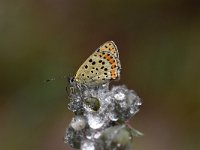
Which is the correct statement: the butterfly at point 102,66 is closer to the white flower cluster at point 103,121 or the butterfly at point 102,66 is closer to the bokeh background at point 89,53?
the white flower cluster at point 103,121

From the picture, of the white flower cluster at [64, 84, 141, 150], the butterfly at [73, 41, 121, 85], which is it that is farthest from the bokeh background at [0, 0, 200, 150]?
the white flower cluster at [64, 84, 141, 150]

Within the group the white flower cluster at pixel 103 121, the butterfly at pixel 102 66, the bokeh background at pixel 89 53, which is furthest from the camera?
the bokeh background at pixel 89 53

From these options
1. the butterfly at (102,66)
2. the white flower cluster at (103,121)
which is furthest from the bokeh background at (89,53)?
the white flower cluster at (103,121)

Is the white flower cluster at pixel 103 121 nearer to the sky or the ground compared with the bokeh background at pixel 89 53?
nearer to the sky

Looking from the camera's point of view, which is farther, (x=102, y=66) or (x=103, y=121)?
(x=102, y=66)

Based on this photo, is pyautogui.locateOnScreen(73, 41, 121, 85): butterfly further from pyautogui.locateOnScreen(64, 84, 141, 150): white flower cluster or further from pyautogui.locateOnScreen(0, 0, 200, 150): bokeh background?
pyautogui.locateOnScreen(0, 0, 200, 150): bokeh background

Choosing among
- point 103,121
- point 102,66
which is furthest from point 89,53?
point 103,121

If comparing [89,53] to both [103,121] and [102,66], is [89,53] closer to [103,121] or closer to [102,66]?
[102,66]

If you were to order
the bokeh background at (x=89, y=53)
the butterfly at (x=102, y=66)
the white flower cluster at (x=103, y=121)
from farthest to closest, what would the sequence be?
the bokeh background at (x=89, y=53)
the butterfly at (x=102, y=66)
the white flower cluster at (x=103, y=121)

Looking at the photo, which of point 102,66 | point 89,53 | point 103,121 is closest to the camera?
point 103,121
